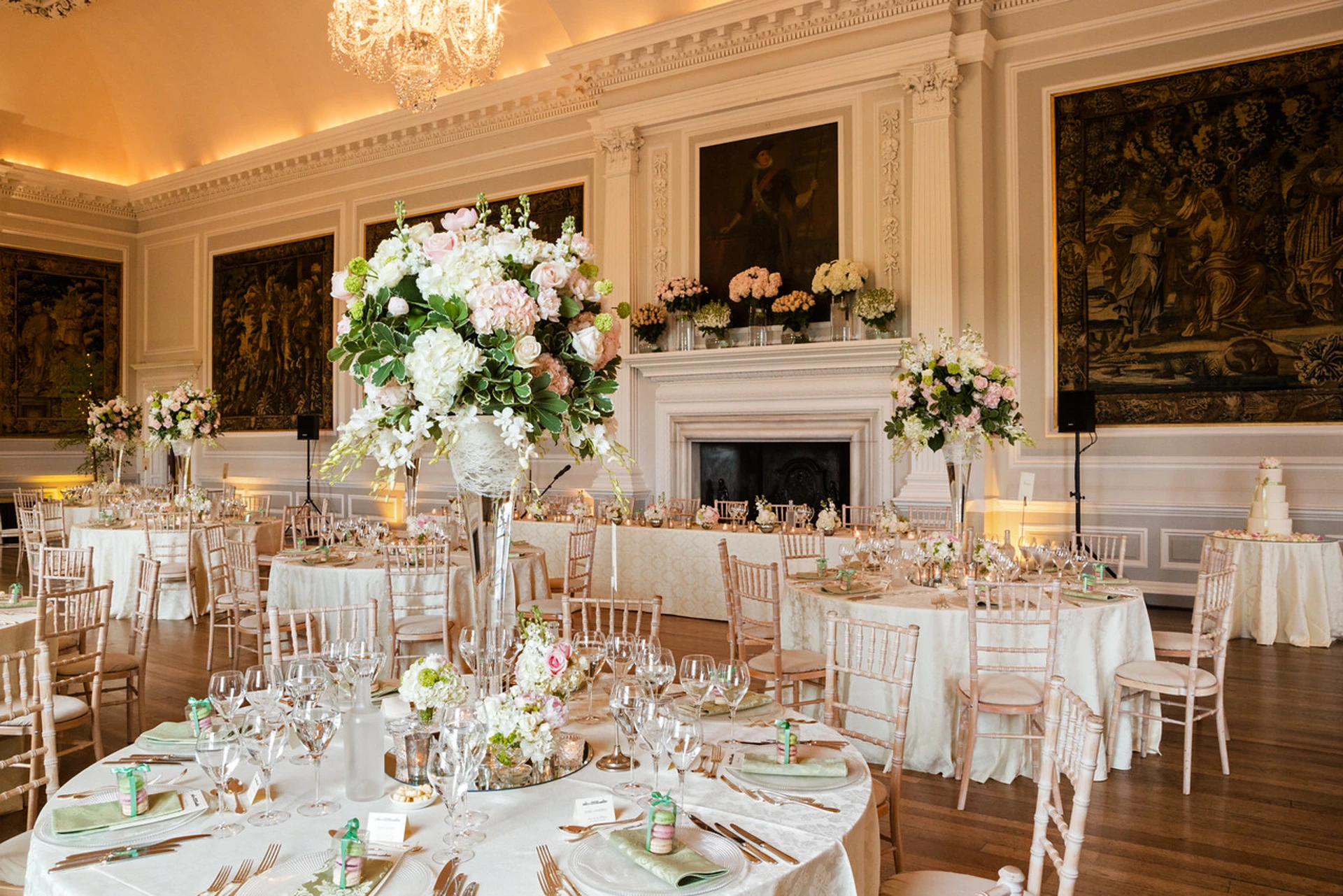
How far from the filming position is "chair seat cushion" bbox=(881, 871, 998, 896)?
2215mm

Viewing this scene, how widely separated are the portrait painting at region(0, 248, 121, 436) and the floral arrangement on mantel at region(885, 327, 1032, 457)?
48.4 ft

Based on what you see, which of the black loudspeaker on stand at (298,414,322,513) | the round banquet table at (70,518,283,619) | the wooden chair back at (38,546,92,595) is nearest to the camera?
the wooden chair back at (38,546,92,595)

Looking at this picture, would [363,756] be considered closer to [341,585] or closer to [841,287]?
[341,585]

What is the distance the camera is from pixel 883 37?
8859 millimetres

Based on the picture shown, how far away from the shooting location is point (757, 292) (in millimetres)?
9375

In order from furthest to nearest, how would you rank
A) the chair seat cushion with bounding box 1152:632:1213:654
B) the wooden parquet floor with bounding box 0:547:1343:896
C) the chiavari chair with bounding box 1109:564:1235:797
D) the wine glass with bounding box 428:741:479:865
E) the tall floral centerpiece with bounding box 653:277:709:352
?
the tall floral centerpiece with bounding box 653:277:709:352, the chair seat cushion with bounding box 1152:632:1213:654, the chiavari chair with bounding box 1109:564:1235:797, the wooden parquet floor with bounding box 0:547:1343:896, the wine glass with bounding box 428:741:479:865

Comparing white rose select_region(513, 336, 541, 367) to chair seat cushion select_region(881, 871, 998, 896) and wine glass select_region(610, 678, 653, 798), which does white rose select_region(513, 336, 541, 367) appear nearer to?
wine glass select_region(610, 678, 653, 798)

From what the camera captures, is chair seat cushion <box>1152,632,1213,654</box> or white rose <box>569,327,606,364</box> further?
chair seat cushion <box>1152,632,1213,654</box>

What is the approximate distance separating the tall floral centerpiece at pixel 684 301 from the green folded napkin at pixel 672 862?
8358mm

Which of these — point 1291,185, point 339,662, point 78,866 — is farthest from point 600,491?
point 78,866

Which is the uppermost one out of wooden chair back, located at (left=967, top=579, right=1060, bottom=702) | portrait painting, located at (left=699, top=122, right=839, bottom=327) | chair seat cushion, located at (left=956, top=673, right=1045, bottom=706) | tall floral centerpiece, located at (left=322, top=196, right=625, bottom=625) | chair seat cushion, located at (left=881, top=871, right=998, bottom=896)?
portrait painting, located at (left=699, top=122, right=839, bottom=327)

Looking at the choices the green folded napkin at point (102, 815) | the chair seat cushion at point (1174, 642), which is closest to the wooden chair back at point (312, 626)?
the green folded napkin at point (102, 815)

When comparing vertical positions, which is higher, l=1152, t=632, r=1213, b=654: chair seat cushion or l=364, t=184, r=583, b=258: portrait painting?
l=364, t=184, r=583, b=258: portrait painting

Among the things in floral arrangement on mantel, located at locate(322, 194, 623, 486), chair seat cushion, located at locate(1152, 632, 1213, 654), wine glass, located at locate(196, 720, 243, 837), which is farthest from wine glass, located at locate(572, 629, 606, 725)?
chair seat cushion, located at locate(1152, 632, 1213, 654)
